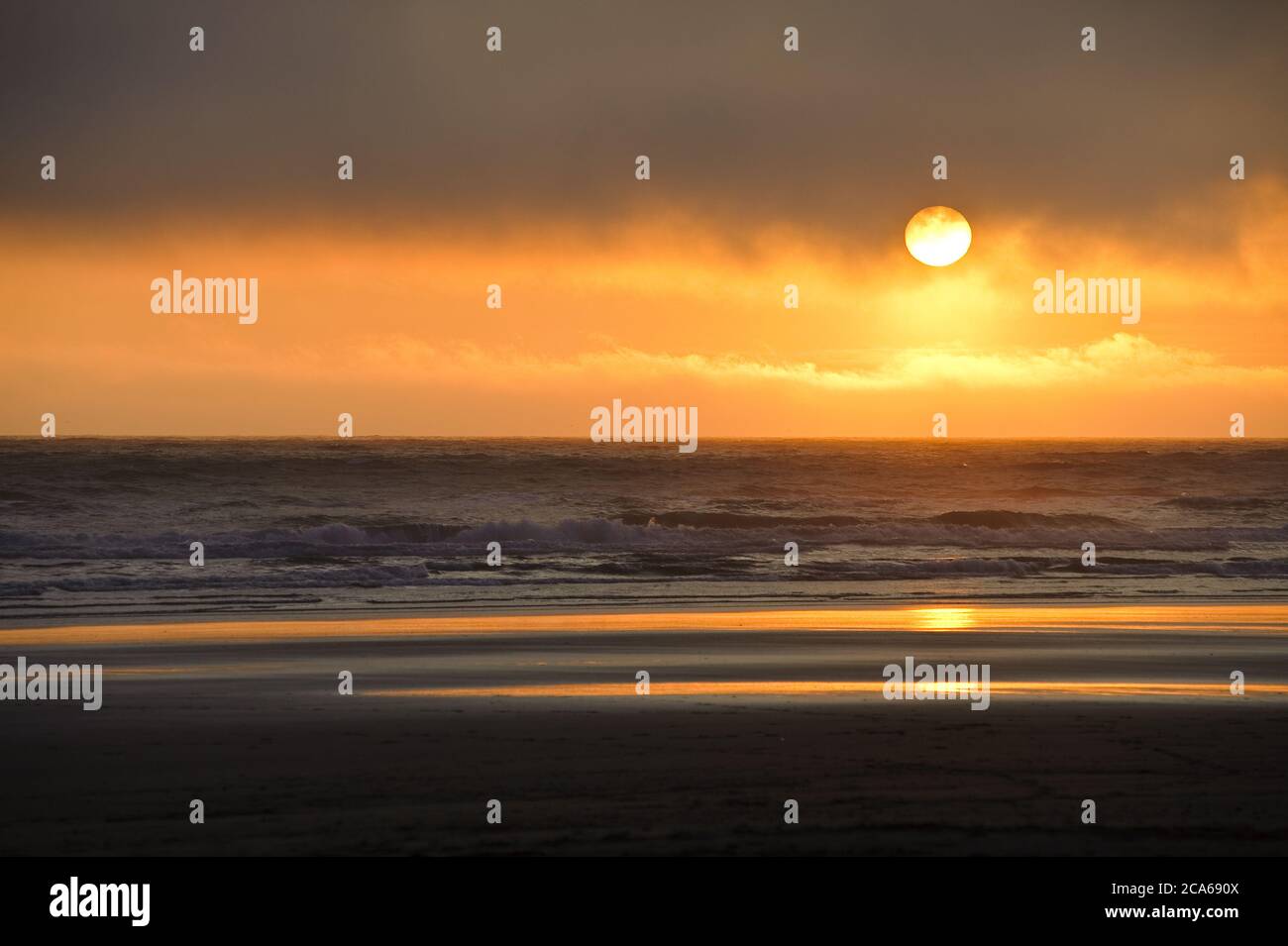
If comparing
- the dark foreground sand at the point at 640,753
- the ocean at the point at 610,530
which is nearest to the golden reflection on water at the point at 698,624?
the dark foreground sand at the point at 640,753

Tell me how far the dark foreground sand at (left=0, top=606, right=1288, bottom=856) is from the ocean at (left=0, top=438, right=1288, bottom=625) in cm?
759

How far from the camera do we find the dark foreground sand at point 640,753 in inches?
314

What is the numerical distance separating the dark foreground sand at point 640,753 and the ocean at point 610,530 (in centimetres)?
759

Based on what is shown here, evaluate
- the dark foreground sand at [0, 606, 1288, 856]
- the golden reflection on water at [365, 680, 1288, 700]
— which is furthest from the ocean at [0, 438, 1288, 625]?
the golden reflection on water at [365, 680, 1288, 700]

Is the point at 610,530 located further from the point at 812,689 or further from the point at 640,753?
the point at 640,753

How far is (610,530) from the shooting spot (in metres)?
47.6

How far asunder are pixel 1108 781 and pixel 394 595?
1775cm

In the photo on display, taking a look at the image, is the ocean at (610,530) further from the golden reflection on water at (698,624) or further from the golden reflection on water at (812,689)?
the golden reflection on water at (812,689)

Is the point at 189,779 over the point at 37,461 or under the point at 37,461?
under

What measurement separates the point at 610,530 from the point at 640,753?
37455mm

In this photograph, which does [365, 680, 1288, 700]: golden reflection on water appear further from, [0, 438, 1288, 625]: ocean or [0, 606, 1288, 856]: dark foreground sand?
[0, 438, 1288, 625]: ocean

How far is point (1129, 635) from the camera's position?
1838 cm
